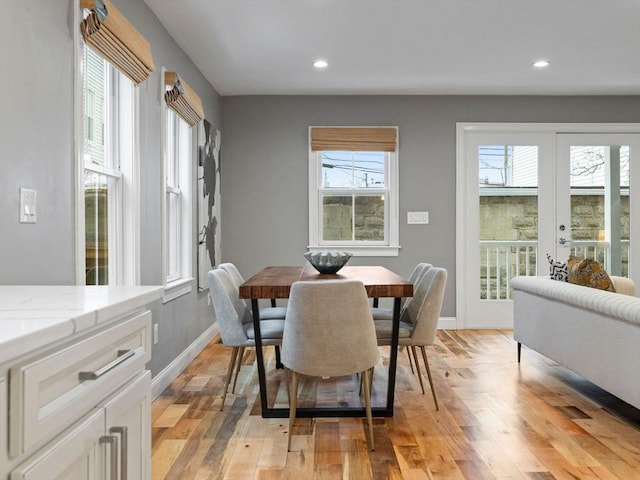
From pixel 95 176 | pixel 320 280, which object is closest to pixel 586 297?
pixel 320 280

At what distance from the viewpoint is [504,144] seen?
5230 millimetres

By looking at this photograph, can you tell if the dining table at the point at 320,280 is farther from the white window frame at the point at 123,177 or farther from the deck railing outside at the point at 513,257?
the deck railing outside at the point at 513,257

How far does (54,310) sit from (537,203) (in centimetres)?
511

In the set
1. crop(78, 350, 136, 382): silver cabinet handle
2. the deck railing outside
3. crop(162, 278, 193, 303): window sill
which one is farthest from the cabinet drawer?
the deck railing outside

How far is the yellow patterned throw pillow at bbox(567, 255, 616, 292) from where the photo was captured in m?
3.01

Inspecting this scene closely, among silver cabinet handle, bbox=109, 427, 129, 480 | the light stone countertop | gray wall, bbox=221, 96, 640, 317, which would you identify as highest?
gray wall, bbox=221, 96, 640, 317

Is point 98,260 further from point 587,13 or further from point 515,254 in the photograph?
point 515,254

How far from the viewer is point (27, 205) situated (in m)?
1.77

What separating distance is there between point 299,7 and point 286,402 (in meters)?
2.42

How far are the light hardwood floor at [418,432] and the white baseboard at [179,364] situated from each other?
71 mm

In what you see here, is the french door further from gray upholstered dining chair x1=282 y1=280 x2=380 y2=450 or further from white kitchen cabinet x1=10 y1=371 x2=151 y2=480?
white kitchen cabinet x1=10 y1=371 x2=151 y2=480

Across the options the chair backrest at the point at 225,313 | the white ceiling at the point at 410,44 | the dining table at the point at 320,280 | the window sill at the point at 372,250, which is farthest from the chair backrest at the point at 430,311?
the window sill at the point at 372,250

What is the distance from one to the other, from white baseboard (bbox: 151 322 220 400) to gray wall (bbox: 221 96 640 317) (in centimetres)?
98

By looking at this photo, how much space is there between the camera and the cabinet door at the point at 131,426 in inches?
43.8
